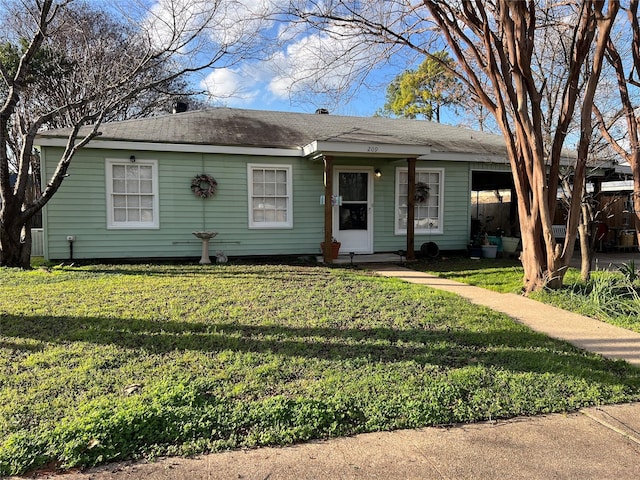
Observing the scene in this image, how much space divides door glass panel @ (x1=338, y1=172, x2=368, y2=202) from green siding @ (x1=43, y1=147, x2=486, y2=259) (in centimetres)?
28

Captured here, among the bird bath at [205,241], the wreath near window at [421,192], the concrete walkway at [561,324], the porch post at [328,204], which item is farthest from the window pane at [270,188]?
the concrete walkway at [561,324]

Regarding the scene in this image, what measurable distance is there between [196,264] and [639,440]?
8066 millimetres

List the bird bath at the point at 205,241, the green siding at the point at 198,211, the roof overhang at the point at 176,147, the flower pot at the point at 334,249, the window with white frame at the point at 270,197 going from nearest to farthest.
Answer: the roof overhang at the point at 176,147 < the green siding at the point at 198,211 < the bird bath at the point at 205,241 < the flower pot at the point at 334,249 < the window with white frame at the point at 270,197

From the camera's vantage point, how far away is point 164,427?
2.56m

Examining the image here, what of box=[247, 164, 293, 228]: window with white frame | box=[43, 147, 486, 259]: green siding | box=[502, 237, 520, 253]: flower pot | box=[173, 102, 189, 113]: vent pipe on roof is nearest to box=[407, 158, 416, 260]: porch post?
box=[43, 147, 486, 259]: green siding

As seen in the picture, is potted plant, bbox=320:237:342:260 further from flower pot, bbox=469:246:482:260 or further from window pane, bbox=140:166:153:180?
window pane, bbox=140:166:153:180

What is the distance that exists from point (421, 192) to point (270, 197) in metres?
3.91

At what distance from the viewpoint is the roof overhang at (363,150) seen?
8.98 meters

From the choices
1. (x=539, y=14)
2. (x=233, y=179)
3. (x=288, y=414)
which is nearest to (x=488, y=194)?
(x=539, y=14)

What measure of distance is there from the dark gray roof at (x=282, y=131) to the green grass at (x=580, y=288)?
3.09 meters

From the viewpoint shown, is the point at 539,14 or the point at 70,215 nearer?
the point at 539,14

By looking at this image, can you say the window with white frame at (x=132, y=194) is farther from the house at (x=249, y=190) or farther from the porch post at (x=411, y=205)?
the porch post at (x=411, y=205)

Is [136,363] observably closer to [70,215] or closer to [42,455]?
[42,455]

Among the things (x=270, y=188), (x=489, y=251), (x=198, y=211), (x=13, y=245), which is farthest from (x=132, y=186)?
(x=489, y=251)
